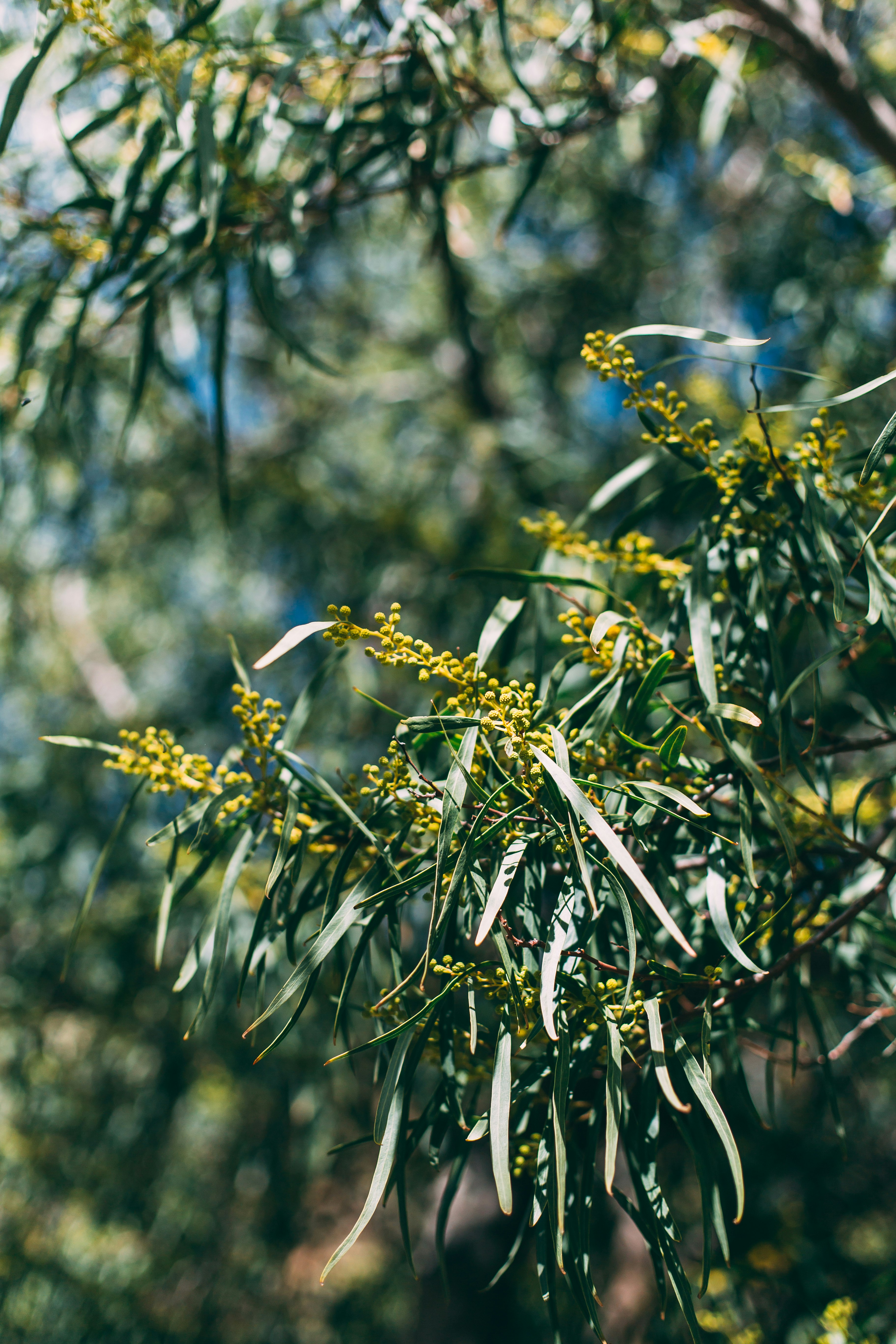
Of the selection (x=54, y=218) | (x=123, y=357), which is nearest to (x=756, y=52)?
(x=54, y=218)

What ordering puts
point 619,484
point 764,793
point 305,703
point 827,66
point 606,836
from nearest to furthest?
point 606,836 < point 764,793 < point 305,703 < point 619,484 < point 827,66

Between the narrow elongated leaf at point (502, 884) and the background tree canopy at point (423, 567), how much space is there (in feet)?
0.15

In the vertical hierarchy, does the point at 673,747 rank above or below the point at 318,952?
above

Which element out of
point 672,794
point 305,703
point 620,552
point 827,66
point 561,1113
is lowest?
point 561,1113

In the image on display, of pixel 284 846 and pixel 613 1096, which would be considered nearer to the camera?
pixel 613 1096

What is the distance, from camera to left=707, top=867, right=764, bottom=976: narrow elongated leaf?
0.64 m

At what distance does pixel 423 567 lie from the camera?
2.93m

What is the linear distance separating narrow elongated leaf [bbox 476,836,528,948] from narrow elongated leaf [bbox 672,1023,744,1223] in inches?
7.2

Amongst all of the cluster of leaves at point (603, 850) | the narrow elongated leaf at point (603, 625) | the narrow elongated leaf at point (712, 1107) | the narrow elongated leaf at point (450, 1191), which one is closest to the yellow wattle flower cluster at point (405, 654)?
the cluster of leaves at point (603, 850)

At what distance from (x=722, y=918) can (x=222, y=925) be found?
0.48 m

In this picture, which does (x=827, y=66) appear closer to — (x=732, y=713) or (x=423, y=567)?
(x=732, y=713)

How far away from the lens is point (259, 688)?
3186 millimetres

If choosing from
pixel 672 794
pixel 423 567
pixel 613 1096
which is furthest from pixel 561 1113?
pixel 423 567

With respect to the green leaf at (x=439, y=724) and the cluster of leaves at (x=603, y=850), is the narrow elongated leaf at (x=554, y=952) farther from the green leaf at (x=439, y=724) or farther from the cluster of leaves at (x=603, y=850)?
the green leaf at (x=439, y=724)
